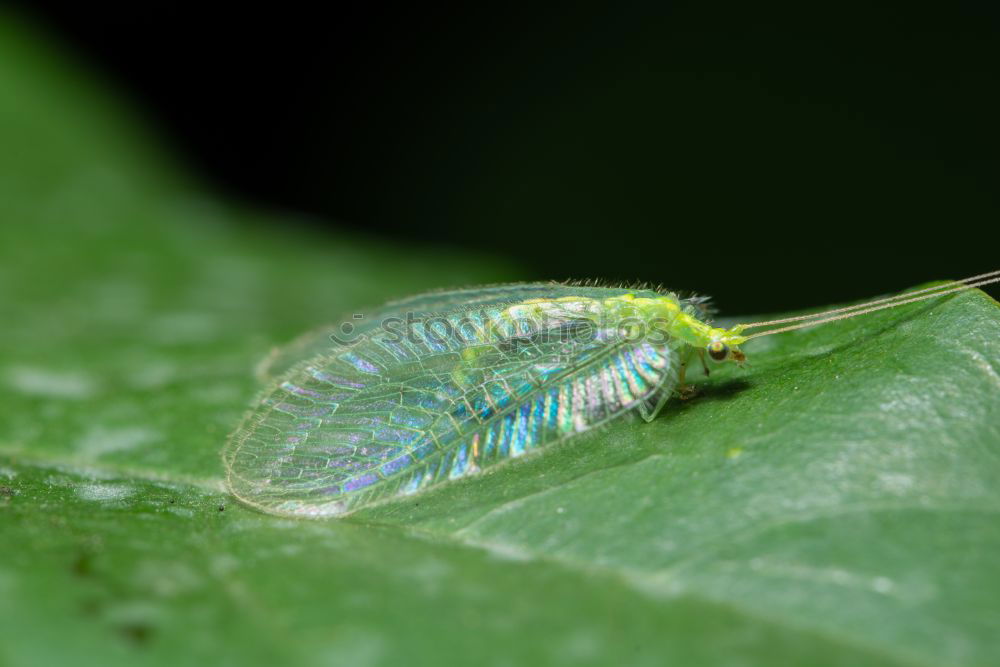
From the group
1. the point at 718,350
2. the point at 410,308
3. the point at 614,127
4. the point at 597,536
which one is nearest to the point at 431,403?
the point at 410,308

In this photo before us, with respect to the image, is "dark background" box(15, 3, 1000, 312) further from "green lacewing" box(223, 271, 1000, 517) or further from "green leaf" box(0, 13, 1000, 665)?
"green leaf" box(0, 13, 1000, 665)

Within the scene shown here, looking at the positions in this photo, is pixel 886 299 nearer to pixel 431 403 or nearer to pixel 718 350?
pixel 718 350

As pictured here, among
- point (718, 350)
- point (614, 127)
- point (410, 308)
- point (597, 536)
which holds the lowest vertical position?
point (597, 536)

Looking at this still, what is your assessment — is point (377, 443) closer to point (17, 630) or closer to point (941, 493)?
point (17, 630)

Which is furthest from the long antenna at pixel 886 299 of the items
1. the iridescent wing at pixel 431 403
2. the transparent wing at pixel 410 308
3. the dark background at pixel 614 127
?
the dark background at pixel 614 127

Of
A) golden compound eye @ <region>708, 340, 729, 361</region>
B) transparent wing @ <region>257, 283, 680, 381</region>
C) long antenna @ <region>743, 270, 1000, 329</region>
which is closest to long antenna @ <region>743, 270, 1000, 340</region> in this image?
long antenna @ <region>743, 270, 1000, 329</region>

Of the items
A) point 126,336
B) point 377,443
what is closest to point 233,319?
point 126,336
